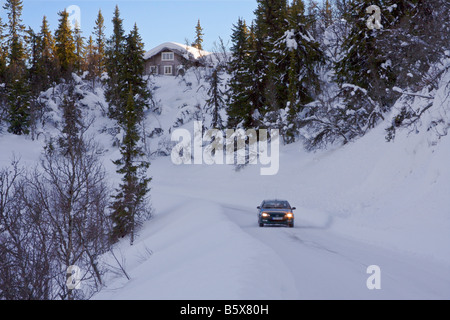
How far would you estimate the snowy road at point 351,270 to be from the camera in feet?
25.8

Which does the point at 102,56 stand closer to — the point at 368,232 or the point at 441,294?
the point at 368,232

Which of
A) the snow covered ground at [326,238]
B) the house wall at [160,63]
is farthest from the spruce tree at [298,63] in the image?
the house wall at [160,63]

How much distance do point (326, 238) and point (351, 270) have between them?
6.21 metres

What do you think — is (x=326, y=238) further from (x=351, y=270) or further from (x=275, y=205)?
(x=351, y=270)

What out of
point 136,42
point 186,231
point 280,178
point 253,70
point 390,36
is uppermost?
point 136,42

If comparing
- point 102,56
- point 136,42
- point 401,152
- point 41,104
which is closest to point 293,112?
point 401,152

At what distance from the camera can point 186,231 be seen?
2152cm

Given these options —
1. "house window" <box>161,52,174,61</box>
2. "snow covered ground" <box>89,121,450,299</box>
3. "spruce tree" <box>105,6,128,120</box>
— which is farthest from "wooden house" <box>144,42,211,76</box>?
"snow covered ground" <box>89,121,450,299</box>

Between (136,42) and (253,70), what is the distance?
2883 cm

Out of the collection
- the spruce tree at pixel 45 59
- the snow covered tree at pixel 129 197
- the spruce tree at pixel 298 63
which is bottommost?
the snow covered tree at pixel 129 197

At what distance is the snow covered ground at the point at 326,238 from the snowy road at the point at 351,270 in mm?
31

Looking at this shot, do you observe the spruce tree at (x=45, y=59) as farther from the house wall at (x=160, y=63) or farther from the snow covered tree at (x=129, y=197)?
the snow covered tree at (x=129, y=197)

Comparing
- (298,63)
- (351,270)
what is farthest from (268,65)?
(351,270)

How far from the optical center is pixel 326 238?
1585 centimetres
